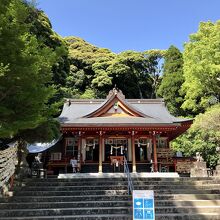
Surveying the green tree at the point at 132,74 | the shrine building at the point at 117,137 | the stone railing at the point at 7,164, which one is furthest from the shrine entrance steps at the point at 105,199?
the green tree at the point at 132,74

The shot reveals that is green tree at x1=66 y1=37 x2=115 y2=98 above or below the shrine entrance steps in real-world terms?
above

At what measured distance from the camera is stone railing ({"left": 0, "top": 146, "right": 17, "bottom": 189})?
9829mm

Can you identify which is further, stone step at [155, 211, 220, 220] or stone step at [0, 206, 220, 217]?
stone step at [0, 206, 220, 217]

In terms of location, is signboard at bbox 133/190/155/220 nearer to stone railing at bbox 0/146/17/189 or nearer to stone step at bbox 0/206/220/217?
stone step at bbox 0/206/220/217

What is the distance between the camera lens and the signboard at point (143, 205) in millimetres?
6117

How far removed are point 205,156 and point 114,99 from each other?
10.0m

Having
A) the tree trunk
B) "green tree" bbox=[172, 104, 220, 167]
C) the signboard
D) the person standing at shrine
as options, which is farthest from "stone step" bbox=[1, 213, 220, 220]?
"green tree" bbox=[172, 104, 220, 167]

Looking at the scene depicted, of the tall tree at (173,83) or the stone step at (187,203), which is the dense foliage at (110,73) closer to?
the tall tree at (173,83)

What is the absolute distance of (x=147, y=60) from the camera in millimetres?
46500

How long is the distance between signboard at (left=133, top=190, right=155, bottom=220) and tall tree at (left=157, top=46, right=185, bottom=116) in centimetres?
2481

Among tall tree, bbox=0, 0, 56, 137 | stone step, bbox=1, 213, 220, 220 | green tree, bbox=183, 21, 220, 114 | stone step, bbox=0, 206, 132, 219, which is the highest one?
green tree, bbox=183, 21, 220, 114

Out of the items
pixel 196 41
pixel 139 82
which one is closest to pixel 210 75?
pixel 196 41

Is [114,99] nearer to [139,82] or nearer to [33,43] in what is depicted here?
[33,43]

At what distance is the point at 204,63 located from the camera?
20.2 m
